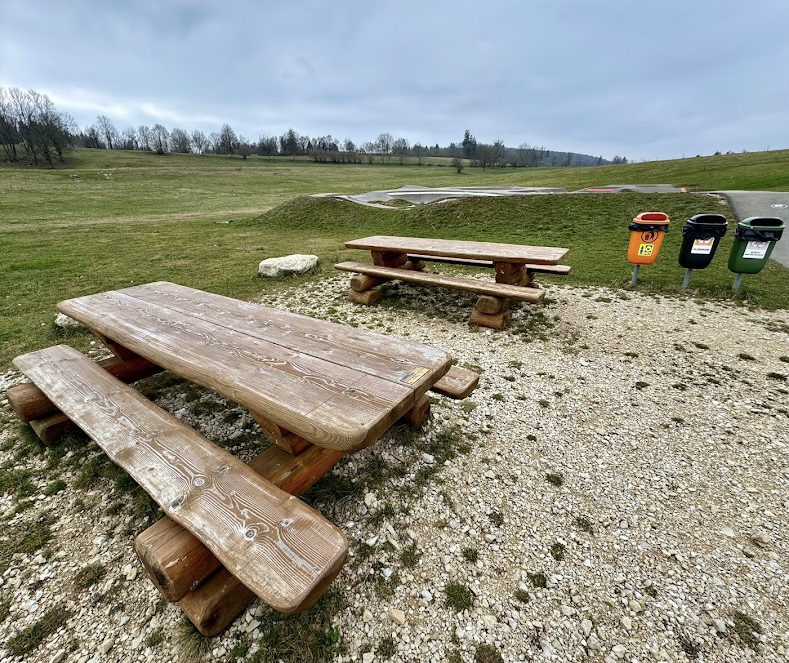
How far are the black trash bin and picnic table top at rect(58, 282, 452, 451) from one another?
18.8 ft

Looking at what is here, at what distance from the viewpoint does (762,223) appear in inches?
212

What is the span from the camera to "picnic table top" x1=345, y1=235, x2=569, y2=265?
492 cm

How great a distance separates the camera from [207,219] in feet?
55.4

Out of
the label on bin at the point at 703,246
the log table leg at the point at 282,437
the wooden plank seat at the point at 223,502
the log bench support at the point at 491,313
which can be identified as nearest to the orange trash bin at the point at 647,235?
the label on bin at the point at 703,246

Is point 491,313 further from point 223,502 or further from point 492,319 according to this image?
point 223,502

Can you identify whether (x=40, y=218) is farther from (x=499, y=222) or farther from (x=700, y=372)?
(x=700, y=372)

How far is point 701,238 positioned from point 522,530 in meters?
5.74

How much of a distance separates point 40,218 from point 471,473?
23.1 meters

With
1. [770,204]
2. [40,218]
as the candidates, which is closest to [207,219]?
[40,218]

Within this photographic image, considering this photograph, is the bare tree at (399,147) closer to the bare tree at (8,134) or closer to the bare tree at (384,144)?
the bare tree at (384,144)

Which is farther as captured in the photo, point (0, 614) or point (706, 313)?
point (706, 313)

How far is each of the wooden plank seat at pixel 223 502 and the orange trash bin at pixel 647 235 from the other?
20.8 feet

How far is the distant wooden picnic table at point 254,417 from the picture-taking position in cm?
142

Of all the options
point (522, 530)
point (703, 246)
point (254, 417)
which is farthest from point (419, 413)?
point (703, 246)
